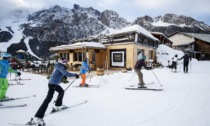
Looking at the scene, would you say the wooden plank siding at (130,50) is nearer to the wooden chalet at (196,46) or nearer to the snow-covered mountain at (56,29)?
the wooden chalet at (196,46)

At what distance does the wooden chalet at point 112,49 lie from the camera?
2072 centimetres

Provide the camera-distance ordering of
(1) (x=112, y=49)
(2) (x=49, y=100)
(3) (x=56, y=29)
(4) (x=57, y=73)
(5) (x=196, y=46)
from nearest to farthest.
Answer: (2) (x=49, y=100) → (4) (x=57, y=73) → (1) (x=112, y=49) → (5) (x=196, y=46) → (3) (x=56, y=29)

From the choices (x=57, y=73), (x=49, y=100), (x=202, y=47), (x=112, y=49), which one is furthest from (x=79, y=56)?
(x=202, y=47)

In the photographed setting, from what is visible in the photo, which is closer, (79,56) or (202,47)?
(79,56)

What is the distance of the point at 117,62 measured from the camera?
22.0 m

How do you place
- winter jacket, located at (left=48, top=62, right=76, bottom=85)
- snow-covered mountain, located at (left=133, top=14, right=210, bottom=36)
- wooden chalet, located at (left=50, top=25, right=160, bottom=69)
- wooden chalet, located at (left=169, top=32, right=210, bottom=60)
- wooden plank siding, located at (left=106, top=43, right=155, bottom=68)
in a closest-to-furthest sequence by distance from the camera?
winter jacket, located at (left=48, top=62, right=76, bottom=85)
wooden plank siding, located at (left=106, top=43, right=155, bottom=68)
wooden chalet, located at (left=50, top=25, right=160, bottom=69)
wooden chalet, located at (left=169, top=32, right=210, bottom=60)
snow-covered mountain, located at (left=133, top=14, right=210, bottom=36)

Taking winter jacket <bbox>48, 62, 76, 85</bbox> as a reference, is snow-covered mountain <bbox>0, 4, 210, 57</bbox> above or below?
above

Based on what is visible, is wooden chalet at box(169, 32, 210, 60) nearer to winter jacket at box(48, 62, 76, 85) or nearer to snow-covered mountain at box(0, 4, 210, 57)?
snow-covered mountain at box(0, 4, 210, 57)

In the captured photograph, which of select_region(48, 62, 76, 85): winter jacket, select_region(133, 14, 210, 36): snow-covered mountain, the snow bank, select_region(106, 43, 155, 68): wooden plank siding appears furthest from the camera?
select_region(133, 14, 210, 36): snow-covered mountain

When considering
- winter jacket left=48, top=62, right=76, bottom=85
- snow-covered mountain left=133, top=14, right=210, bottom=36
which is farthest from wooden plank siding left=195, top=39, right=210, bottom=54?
snow-covered mountain left=133, top=14, right=210, bottom=36

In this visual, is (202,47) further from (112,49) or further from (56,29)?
(56,29)

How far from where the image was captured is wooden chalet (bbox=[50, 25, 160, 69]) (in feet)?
68.0

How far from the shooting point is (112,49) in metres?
22.4

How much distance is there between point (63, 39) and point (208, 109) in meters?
82.8
